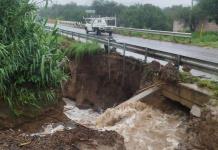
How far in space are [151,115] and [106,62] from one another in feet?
22.3

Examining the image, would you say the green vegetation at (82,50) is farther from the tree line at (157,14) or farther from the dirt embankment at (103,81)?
the tree line at (157,14)

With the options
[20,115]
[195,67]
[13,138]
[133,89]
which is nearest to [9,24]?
[20,115]

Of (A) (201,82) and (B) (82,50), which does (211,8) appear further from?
(A) (201,82)

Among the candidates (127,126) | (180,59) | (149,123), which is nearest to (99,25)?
(180,59)

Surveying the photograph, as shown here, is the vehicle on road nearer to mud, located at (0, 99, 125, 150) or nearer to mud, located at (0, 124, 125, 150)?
mud, located at (0, 99, 125, 150)

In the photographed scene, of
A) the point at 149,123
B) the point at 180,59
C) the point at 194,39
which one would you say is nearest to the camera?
the point at 149,123

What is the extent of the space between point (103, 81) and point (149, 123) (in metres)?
7.48

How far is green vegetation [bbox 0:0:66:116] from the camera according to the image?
1012cm

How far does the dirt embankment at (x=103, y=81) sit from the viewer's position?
54.3ft

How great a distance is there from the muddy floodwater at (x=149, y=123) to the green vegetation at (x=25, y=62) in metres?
1.77

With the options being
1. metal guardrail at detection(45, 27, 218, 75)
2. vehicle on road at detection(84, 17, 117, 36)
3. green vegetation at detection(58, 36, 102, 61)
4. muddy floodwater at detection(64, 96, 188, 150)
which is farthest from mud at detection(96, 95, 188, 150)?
vehicle on road at detection(84, 17, 117, 36)

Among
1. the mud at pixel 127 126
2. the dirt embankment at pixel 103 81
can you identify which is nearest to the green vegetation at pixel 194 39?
the dirt embankment at pixel 103 81

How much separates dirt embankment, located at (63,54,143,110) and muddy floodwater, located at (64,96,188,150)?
137 inches

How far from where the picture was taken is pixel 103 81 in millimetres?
18625
